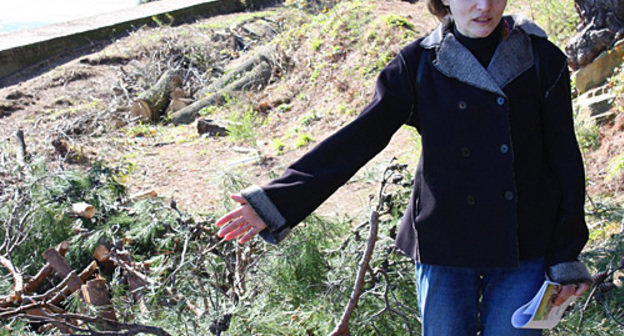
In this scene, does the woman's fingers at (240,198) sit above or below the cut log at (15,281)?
above

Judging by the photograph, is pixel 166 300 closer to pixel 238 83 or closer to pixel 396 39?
pixel 396 39

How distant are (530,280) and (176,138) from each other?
21.4 ft

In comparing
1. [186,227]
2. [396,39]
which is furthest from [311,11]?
[186,227]

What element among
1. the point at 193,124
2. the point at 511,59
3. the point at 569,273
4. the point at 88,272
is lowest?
the point at 193,124

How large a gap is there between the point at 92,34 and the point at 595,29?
9.16 m

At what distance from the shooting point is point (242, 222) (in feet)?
6.55

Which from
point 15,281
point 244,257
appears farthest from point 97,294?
point 244,257

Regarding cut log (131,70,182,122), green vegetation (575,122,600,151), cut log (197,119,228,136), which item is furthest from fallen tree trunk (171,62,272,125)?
green vegetation (575,122,600,151)

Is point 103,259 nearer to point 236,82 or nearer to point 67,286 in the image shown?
point 67,286

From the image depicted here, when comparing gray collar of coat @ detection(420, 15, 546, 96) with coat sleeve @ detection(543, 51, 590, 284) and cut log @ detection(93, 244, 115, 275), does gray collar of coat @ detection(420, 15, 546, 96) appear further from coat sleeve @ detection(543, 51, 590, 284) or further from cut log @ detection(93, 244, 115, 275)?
cut log @ detection(93, 244, 115, 275)

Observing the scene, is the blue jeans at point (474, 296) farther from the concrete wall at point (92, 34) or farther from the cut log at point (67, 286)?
the concrete wall at point (92, 34)

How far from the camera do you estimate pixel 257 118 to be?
8062mm

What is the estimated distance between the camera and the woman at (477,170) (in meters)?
1.92

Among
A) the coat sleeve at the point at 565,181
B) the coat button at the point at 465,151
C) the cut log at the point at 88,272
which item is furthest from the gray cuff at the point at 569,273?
the cut log at the point at 88,272
